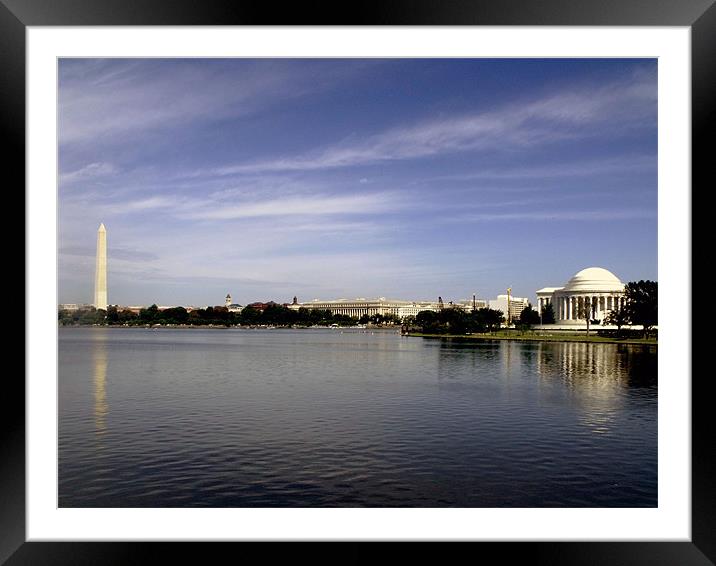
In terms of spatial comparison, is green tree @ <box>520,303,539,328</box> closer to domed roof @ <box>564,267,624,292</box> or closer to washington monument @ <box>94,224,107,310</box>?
domed roof @ <box>564,267,624,292</box>

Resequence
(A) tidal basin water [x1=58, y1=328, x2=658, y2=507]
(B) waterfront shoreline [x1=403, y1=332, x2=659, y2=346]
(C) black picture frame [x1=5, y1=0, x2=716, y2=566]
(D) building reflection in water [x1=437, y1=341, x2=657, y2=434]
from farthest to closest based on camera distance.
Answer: (B) waterfront shoreline [x1=403, y1=332, x2=659, y2=346]
(D) building reflection in water [x1=437, y1=341, x2=657, y2=434]
(A) tidal basin water [x1=58, y1=328, x2=658, y2=507]
(C) black picture frame [x1=5, y1=0, x2=716, y2=566]

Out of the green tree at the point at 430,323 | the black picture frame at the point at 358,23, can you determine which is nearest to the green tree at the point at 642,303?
the green tree at the point at 430,323

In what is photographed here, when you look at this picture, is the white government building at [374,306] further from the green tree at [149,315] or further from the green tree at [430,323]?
the green tree at [430,323]

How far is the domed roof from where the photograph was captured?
59312 mm

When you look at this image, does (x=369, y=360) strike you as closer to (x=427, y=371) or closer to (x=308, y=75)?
(x=427, y=371)

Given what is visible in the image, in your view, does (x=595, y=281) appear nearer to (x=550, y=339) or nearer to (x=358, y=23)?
(x=550, y=339)

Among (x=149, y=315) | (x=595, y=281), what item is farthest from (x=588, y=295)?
(x=149, y=315)

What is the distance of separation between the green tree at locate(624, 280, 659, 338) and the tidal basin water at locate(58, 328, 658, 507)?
17829 mm

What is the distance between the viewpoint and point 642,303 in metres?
35.8

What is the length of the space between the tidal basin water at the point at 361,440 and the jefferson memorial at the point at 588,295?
41276mm

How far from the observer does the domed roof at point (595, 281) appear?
5931cm

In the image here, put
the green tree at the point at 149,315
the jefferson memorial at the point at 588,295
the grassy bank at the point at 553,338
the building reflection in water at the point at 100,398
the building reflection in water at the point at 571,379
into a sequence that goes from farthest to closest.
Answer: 1. the green tree at the point at 149,315
2. the jefferson memorial at the point at 588,295
3. the grassy bank at the point at 553,338
4. the building reflection in water at the point at 571,379
5. the building reflection in water at the point at 100,398

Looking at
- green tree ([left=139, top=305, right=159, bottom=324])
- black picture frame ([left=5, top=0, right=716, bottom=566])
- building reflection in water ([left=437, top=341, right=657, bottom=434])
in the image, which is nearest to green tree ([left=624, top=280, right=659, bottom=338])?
building reflection in water ([left=437, top=341, right=657, bottom=434])

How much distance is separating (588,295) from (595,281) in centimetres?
155
